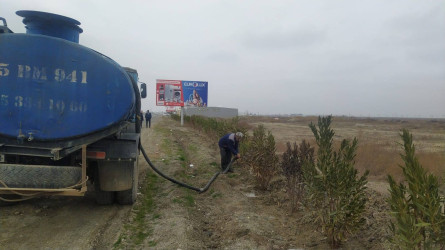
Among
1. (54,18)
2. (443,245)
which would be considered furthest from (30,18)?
(443,245)

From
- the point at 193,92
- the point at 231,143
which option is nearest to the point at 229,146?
the point at 231,143

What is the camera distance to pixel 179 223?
5133mm

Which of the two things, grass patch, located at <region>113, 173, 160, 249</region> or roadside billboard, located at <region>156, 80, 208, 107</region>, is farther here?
roadside billboard, located at <region>156, 80, 208, 107</region>

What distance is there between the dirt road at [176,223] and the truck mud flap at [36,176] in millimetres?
727

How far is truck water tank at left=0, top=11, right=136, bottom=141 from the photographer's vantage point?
4.35 meters

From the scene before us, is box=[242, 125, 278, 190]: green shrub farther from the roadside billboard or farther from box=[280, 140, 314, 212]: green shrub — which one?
the roadside billboard

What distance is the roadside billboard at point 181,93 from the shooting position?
93.9 ft

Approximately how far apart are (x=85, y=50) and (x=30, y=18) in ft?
5.16

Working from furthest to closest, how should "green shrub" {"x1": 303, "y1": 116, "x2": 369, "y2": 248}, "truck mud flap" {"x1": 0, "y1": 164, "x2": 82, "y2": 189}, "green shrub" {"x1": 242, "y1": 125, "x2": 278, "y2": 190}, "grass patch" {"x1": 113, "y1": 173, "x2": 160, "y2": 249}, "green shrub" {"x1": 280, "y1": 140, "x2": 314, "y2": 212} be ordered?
"green shrub" {"x1": 242, "y1": 125, "x2": 278, "y2": 190} → "green shrub" {"x1": 280, "y1": 140, "x2": 314, "y2": 212} → "grass patch" {"x1": 113, "y1": 173, "x2": 160, "y2": 249} → "truck mud flap" {"x1": 0, "y1": 164, "x2": 82, "y2": 189} → "green shrub" {"x1": 303, "y1": 116, "x2": 369, "y2": 248}

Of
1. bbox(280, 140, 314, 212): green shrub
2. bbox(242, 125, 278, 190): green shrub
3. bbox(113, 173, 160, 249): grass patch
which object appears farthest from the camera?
bbox(242, 125, 278, 190): green shrub

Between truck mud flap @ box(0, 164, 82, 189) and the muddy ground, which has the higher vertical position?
truck mud flap @ box(0, 164, 82, 189)

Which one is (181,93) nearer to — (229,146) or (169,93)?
(169,93)

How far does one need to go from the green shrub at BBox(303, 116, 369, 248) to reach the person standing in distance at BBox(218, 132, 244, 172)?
457cm

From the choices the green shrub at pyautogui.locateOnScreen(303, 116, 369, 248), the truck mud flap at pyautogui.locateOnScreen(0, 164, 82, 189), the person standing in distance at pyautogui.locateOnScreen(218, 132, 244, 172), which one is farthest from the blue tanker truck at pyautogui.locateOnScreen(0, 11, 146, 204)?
the person standing in distance at pyautogui.locateOnScreen(218, 132, 244, 172)
